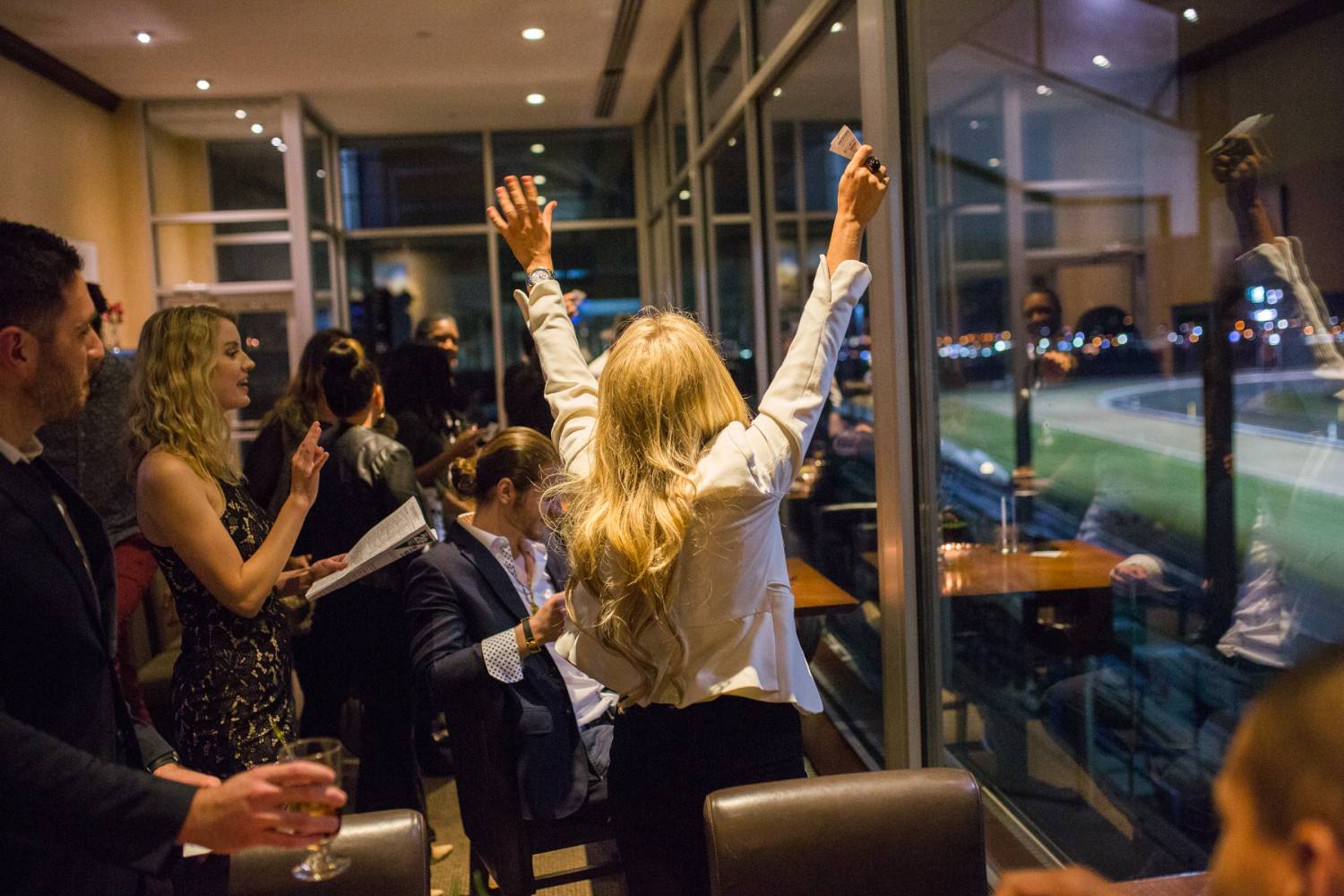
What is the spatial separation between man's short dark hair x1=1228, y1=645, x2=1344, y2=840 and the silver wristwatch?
1550 mm

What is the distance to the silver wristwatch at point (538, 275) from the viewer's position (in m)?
2.11

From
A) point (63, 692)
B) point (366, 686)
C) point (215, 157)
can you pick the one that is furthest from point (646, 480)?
→ point (215, 157)

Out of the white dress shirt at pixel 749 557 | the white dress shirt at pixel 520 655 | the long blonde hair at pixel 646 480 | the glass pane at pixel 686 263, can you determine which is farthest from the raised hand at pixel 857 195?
the glass pane at pixel 686 263

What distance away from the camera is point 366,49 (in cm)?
707

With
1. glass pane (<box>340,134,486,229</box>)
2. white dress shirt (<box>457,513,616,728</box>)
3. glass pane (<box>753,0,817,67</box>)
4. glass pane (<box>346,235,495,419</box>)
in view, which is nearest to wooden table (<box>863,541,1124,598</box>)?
white dress shirt (<box>457,513,616,728</box>)

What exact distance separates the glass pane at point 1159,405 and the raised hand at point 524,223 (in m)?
1.23

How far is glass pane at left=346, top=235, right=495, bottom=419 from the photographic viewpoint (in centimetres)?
1001

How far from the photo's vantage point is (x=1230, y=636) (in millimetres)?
2615

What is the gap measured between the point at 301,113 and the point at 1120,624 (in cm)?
737

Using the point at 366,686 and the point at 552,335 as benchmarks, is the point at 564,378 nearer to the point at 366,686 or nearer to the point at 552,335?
the point at 552,335

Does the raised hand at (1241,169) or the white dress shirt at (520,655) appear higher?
the raised hand at (1241,169)

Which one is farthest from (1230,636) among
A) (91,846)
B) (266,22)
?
(266,22)

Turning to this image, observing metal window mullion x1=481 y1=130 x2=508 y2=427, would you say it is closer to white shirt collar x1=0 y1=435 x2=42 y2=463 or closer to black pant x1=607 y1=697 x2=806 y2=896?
black pant x1=607 y1=697 x2=806 y2=896

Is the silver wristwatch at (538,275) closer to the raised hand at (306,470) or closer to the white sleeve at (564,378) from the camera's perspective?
the white sleeve at (564,378)
